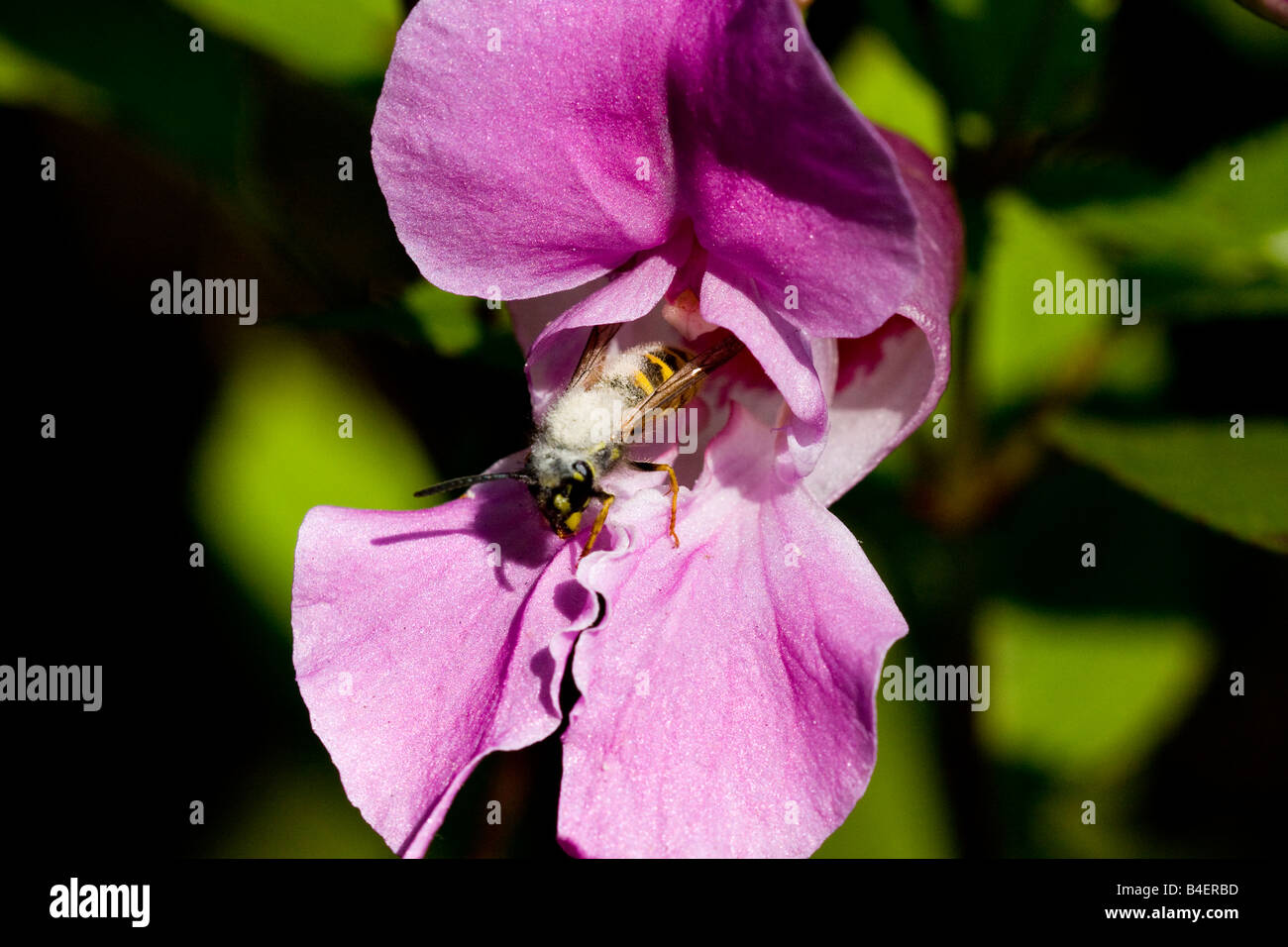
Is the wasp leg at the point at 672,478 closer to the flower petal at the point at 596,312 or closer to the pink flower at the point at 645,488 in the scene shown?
the pink flower at the point at 645,488

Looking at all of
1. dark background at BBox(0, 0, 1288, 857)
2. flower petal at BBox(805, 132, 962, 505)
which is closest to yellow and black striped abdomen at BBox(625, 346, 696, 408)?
flower petal at BBox(805, 132, 962, 505)

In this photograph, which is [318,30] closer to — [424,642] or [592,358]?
[592,358]

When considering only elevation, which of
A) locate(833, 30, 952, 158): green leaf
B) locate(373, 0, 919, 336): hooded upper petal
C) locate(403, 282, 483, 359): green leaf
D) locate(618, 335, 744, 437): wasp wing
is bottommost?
locate(618, 335, 744, 437): wasp wing

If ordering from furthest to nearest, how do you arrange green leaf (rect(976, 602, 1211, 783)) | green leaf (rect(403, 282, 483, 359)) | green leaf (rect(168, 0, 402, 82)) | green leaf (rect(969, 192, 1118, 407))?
green leaf (rect(976, 602, 1211, 783)) → green leaf (rect(969, 192, 1118, 407)) → green leaf (rect(168, 0, 402, 82)) → green leaf (rect(403, 282, 483, 359))

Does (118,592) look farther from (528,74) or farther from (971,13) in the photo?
(971,13)

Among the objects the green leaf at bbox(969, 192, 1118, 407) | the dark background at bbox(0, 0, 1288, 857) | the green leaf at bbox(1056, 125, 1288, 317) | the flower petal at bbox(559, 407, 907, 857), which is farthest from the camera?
the green leaf at bbox(969, 192, 1118, 407)

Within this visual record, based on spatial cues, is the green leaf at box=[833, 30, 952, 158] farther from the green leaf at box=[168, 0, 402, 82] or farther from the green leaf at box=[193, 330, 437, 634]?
the green leaf at box=[193, 330, 437, 634]

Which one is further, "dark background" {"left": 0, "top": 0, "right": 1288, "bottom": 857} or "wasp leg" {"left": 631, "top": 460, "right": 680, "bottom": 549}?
"dark background" {"left": 0, "top": 0, "right": 1288, "bottom": 857}

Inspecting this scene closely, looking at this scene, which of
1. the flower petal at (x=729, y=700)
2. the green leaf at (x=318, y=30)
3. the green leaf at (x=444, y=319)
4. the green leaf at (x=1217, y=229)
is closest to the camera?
the flower petal at (x=729, y=700)

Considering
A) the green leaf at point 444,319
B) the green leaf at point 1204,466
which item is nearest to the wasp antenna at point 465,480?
the green leaf at point 444,319
